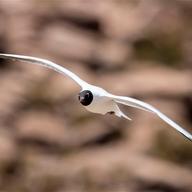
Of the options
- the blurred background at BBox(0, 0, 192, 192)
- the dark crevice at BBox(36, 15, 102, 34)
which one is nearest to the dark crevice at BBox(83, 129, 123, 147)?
the blurred background at BBox(0, 0, 192, 192)

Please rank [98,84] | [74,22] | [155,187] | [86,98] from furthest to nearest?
[74,22], [98,84], [155,187], [86,98]

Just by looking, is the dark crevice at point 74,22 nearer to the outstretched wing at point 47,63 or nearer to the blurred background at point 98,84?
the blurred background at point 98,84

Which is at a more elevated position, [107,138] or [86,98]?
[107,138]

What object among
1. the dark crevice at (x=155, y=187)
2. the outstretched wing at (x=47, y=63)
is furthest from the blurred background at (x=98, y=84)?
the outstretched wing at (x=47, y=63)

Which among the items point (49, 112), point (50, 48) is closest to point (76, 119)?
point (49, 112)

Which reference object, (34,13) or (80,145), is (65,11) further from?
(80,145)

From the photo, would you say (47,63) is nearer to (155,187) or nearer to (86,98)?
(86,98)

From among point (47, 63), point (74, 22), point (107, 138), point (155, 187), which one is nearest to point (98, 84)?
point (107, 138)

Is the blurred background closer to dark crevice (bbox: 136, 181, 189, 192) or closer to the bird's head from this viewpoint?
dark crevice (bbox: 136, 181, 189, 192)

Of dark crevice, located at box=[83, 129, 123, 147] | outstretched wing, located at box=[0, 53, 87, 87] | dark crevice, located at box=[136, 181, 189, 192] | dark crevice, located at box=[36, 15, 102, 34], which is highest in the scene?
dark crevice, located at box=[36, 15, 102, 34]
